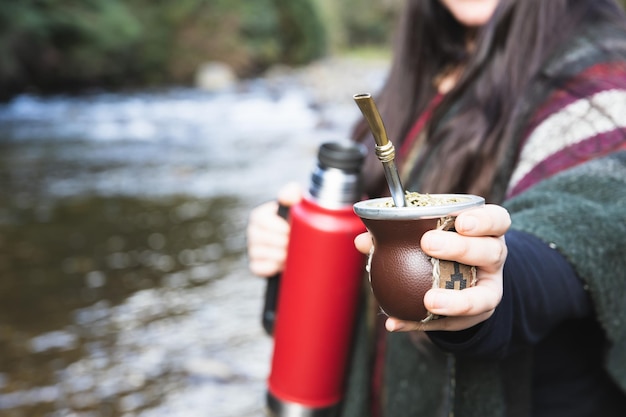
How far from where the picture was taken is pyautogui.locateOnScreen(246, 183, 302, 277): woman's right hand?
1.15 metres

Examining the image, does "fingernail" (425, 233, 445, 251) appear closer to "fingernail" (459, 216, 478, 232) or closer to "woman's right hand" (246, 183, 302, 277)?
"fingernail" (459, 216, 478, 232)

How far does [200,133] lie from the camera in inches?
334

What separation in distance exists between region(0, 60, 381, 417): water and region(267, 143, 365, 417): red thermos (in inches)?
55.4

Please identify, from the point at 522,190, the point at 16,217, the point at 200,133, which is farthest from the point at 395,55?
the point at 200,133

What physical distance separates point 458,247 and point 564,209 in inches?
11.7

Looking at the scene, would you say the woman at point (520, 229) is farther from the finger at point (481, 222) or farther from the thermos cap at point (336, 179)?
the thermos cap at point (336, 179)

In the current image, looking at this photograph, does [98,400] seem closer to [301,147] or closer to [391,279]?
[391,279]

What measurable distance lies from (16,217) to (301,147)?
3686mm

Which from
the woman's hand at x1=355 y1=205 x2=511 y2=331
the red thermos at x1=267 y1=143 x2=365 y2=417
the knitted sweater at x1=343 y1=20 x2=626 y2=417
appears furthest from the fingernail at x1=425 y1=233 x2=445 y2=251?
the red thermos at x1=267 y1=143 x2=365 y2=417

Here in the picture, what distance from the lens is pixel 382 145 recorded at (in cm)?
59

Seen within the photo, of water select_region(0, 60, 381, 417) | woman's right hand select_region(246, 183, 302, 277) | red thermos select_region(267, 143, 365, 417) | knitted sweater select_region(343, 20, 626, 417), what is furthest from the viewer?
water select_region(0, 60, 381, 417)

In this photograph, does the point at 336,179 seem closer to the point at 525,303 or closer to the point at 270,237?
the point at 270,237

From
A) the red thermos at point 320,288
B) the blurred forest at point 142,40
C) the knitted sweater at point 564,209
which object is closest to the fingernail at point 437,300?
the knitted sweater at point 564,209

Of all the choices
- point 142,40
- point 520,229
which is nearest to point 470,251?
point 520,229
